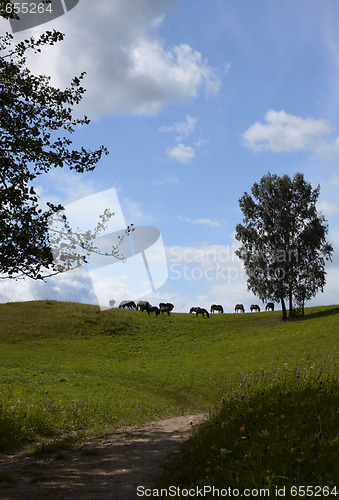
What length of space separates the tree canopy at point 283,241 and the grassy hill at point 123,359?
17.1 feet

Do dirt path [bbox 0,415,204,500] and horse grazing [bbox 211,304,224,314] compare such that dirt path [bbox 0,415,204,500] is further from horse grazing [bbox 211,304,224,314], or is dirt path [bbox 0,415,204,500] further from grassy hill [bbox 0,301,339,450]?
horse grazing [bbox 211,304,224,314]

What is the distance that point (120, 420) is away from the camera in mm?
17953

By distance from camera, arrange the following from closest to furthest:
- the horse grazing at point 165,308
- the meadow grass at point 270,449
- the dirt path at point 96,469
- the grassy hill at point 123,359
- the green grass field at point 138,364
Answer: the meadow grass at point 270,449 → the dirt path at point 96,469 → the green grass field at point 138,364 → the grassy hill at point 123,359 → the horse grazing at point 165,308

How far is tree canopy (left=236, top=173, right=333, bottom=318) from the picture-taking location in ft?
189

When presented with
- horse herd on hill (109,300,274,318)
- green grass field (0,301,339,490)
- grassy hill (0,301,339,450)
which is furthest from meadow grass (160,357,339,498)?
horse herd on hill (109,300,274,318)

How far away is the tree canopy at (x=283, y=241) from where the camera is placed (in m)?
57.5

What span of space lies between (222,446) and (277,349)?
1282 inches

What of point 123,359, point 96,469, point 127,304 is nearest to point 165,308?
point 127,304

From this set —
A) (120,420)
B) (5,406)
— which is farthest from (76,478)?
(5,406)

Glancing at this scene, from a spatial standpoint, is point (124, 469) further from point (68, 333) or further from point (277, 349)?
point (68, 333)

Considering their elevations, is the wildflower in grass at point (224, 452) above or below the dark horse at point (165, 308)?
below

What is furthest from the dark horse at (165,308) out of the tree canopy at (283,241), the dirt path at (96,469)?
the dirt path at (96,469)

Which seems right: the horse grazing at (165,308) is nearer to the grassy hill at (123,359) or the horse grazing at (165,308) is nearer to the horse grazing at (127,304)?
the grassy hill at (123,359)

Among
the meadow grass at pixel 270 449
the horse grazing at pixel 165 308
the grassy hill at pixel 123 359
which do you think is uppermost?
the horse grazing at pixel 165 308
